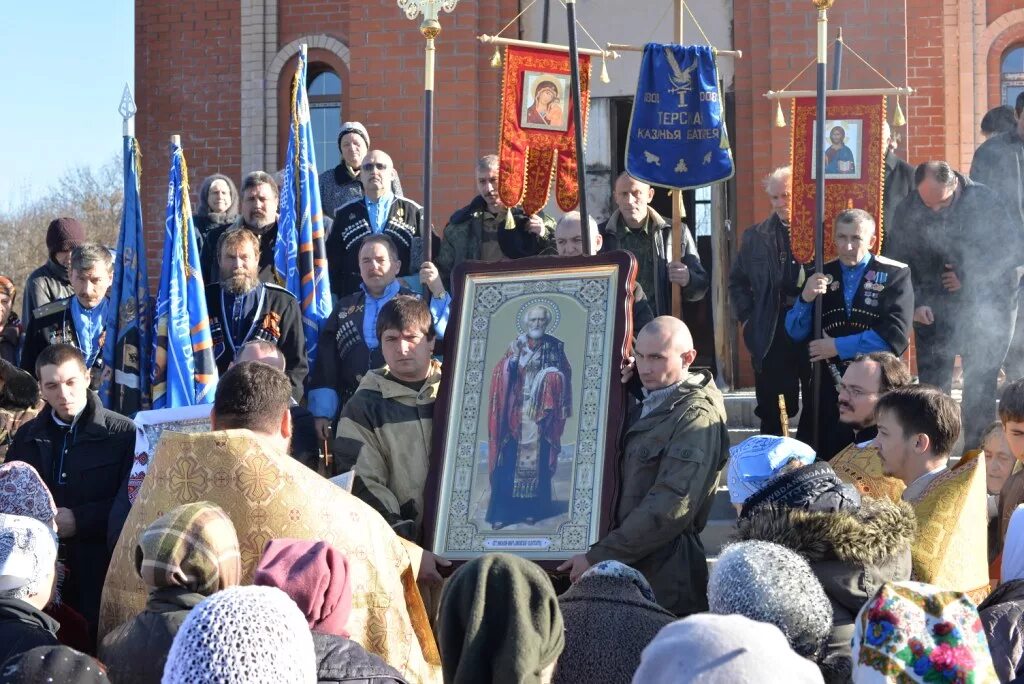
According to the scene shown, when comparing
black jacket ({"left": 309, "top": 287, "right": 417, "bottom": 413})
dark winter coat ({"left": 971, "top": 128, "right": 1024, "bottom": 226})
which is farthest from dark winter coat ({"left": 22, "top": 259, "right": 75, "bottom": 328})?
dark winter coat ({"left": 971, "top": 128, "right": 1024, "bottom": 226})

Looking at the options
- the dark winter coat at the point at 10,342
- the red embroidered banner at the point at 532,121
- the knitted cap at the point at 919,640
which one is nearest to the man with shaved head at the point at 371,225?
the red embroidered banner at the point at 532,121

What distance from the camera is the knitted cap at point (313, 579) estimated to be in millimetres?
3535

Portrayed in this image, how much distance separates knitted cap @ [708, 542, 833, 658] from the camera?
318 centimetres

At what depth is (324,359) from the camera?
302 inches

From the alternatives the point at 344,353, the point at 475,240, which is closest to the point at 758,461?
the point at 344,353

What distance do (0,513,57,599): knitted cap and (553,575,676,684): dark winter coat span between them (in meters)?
1.53

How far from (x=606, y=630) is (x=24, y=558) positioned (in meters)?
1.70

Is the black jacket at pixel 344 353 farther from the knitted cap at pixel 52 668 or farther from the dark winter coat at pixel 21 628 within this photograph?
the knitted cap at pixel 52 668

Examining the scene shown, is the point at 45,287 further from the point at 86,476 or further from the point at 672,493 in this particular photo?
the point at 672,493

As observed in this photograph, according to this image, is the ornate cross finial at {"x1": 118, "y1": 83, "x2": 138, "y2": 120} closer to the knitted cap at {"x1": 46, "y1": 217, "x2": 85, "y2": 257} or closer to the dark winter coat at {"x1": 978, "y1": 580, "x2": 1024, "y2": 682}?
the knitted cap at {"x1": 46, "y1": 217, "x2": 85, "y2": 257}

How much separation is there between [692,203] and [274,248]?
5.40m

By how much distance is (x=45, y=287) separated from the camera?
868cm

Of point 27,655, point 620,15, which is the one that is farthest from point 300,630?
A: point 620,15

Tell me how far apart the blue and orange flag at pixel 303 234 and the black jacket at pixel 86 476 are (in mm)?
1833
